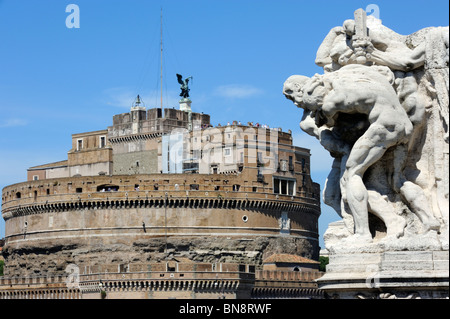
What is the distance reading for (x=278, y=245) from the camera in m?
66.4

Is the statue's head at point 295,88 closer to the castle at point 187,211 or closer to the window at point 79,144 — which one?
the castle at point 187,211

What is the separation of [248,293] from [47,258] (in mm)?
16739

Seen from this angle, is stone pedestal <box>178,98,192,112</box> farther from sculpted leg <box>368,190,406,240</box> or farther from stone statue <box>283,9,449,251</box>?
sculpted leg <box>368,190,406,240</box>

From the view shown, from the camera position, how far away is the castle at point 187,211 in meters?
65.0

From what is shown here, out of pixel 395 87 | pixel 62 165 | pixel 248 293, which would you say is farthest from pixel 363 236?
pixel 62 165

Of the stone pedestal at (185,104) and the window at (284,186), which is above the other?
the stone pedestal at (185,104)

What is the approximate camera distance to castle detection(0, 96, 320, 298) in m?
65.0

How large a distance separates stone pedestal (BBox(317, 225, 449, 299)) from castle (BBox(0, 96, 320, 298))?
5448cm

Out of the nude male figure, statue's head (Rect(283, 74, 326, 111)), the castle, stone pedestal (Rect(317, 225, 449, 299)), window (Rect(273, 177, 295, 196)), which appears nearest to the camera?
stone pedestal (Rect(317, 225, 449, 299))

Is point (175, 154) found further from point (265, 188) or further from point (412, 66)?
point (412, 66)

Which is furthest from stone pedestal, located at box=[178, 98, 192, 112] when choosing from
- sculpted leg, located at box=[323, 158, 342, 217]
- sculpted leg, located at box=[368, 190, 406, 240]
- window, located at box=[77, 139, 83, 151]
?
sculpted leg, located at box=[368, 190, 406, 240]

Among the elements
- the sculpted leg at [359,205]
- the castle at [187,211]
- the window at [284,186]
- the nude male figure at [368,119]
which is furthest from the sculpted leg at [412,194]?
the window at [284,186]

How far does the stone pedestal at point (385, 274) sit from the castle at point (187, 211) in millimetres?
54481

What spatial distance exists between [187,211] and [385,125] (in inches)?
2305
